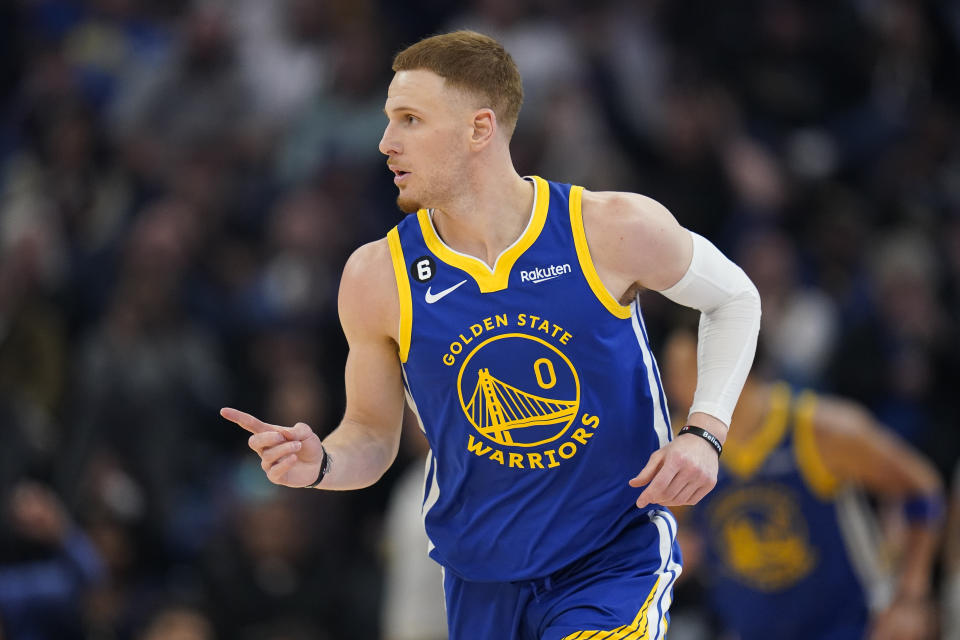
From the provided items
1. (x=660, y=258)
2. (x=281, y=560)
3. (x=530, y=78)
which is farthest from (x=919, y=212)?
(x=660, y=258)

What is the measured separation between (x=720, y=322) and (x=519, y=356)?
0.75 metres

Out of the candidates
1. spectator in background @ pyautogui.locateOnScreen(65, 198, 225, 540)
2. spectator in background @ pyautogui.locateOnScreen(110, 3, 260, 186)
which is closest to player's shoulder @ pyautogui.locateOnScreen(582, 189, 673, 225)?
spectator in background @ pyautogui.locateOnScreen(65, 198, 225, 540)

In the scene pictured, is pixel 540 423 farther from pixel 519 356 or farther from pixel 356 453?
pixel 356 453

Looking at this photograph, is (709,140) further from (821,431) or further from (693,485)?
(693,485)

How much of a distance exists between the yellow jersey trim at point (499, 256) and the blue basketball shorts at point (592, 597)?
0.94 metres

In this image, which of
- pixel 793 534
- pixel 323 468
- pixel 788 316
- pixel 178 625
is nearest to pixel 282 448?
pixel 323 468

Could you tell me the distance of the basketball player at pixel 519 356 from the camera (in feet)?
14.1

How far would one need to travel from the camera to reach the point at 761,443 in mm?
6777

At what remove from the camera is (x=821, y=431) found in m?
6.67

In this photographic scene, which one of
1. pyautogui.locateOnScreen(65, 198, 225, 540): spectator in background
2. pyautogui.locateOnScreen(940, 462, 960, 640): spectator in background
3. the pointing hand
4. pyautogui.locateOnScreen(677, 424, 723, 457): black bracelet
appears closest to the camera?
the pointing hand

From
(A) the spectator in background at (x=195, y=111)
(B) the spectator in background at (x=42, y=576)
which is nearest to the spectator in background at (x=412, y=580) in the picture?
(B) the spectator in background at (x=42, y=576)

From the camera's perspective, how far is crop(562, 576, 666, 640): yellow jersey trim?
4.15 metres

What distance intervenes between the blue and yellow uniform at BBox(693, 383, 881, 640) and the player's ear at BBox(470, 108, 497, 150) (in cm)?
294

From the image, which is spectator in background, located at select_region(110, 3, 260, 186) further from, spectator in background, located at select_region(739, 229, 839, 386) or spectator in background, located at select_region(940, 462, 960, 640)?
spectator in background, located at select_region(940, 462, 960, 640)
